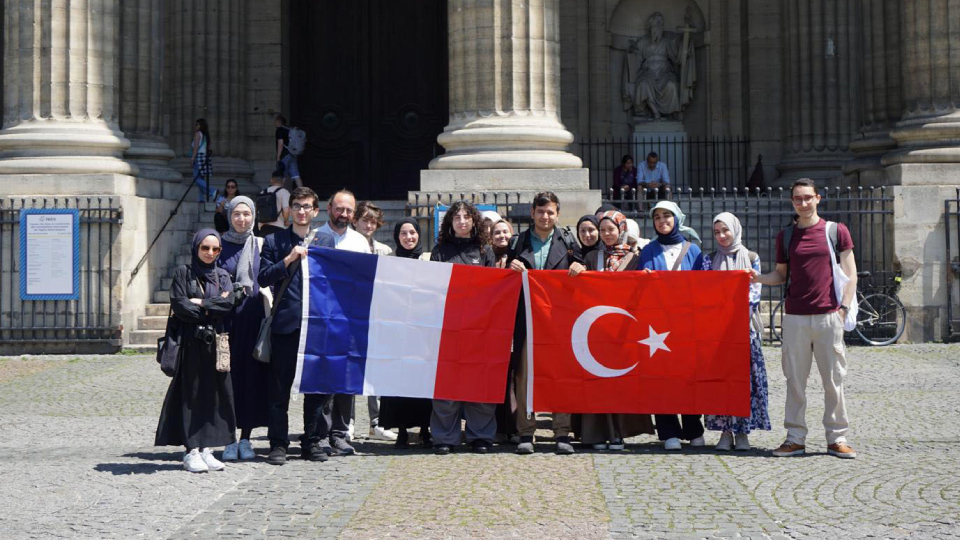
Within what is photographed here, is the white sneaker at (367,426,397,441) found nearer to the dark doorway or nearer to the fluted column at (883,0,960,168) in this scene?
the fluted column at (883,0,960,168)

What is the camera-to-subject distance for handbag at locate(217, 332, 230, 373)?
893 centimetres

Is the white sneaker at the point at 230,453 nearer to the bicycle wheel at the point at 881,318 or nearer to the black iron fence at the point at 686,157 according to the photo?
the bicycle wheel at the point at 881,318

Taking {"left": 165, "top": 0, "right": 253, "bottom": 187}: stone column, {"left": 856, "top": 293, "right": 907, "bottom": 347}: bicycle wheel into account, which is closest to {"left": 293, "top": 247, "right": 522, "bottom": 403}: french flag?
{"left": 856, "top": 293, "right": 907, "bottom": 347}: bicycle wheel

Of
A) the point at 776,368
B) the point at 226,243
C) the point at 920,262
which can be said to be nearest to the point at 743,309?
the point at 226,243

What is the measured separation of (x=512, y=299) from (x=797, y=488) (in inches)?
104

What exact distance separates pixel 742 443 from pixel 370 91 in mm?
16642

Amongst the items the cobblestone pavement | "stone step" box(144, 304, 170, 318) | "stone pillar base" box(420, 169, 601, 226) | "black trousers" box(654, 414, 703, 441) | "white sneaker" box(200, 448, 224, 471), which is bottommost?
the cobblestone pavement

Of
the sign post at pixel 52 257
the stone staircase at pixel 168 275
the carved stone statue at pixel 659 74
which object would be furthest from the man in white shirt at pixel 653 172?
the sign post at pixel 52 257

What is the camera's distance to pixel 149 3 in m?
19.3

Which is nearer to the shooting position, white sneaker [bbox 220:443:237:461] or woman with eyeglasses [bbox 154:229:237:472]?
woman with eyeglasses [bbox 154:229:237:472]

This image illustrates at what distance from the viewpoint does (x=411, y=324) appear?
32.5 feet

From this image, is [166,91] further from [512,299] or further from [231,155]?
[512,299]

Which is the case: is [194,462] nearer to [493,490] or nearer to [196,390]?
[196,390]

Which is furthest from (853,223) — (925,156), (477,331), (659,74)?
(477,331)
